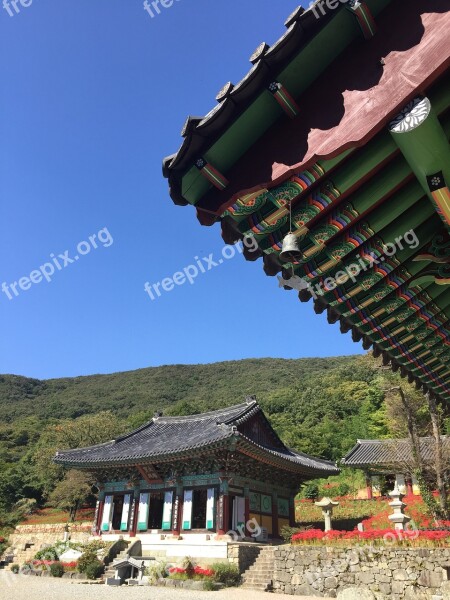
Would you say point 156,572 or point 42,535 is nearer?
point 156,572

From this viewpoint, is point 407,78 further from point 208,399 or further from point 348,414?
point 208,399

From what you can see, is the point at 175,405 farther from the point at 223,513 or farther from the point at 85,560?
the point at 223,513

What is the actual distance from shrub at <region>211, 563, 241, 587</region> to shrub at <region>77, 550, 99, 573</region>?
19.2 ft

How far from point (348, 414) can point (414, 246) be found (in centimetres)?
5830

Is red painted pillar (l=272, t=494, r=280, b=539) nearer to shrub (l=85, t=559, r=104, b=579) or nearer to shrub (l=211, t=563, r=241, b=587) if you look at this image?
shrub (l=211, t=563, r=241, b=587)

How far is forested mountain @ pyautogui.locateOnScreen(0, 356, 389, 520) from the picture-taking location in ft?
155

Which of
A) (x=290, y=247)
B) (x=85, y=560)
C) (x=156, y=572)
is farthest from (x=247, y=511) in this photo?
(x=290, y=247)

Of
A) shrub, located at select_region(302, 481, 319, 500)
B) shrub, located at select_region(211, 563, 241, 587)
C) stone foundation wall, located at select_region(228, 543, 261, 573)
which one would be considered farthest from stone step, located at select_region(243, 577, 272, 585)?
shrub, located at select_region(302, 481, 319, 500)

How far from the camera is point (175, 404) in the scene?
90.4 metres

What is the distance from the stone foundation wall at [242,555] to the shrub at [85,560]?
6.20 m

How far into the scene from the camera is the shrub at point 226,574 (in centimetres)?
1662

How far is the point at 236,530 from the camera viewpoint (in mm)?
19359

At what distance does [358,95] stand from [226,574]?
1784 cm

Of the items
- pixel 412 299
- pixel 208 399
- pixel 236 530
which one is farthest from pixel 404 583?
pixel 208 399
